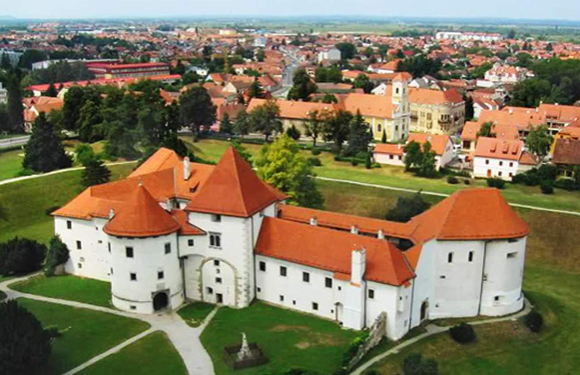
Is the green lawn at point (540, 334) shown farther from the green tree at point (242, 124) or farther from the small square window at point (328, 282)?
the green tree at point (242, 124)

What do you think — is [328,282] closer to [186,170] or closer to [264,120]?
[186,170]

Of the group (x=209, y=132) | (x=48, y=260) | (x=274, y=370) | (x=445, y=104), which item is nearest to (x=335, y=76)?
(x=445, y=104)

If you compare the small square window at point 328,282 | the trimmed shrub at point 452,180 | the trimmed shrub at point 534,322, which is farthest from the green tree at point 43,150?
the trimmed shrub at point 534,322

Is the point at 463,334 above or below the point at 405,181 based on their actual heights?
below

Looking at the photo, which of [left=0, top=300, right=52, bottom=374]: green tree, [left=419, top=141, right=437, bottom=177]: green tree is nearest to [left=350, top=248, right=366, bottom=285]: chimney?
[left=0, top=300, right=52, bottom=374]: green tree

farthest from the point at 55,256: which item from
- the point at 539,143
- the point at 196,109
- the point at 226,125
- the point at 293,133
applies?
the point at 539,143

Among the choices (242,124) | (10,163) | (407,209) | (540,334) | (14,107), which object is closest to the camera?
(540,334)
